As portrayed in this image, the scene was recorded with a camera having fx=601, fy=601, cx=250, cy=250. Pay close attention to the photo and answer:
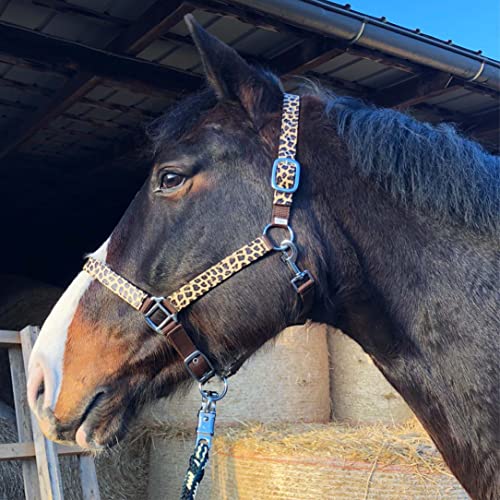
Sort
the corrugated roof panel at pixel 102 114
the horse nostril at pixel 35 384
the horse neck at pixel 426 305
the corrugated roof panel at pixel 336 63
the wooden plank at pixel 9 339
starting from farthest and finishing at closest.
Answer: the corrugated roof panel at pixel 102 114
the corrugated roof panel at pixel 336 63
the wooden plank at pixel 9 339
the horse nostril at pixel 35 384
the horse neck at pixel 426 305

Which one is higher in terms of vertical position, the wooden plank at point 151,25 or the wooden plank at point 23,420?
the wooden plank at point 151,25

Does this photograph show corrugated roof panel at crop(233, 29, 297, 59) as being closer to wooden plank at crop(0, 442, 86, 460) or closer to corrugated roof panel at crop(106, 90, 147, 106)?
corrugated roof panel at crop(106, 90, 147, 106)

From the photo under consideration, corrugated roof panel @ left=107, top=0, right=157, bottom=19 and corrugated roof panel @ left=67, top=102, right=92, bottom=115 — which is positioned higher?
corrugated roof panel @ left=67, top=102, right=92, bottom=115

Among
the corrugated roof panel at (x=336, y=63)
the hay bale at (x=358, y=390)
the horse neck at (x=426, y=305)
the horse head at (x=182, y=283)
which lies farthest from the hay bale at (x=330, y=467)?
the corrugated roof panel at (x=336, y=63)

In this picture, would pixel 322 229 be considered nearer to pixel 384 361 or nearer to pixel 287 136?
pixel 287 136

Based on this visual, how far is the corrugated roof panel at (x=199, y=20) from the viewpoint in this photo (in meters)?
2.47

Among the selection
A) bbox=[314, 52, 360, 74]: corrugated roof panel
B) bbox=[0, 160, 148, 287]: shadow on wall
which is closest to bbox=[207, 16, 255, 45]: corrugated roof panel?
bbox=[314, 52, 360, 74]: corrugated roof panel

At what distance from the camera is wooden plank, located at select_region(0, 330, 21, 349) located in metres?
2.65

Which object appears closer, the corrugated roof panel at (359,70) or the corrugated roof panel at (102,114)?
the corrugated roof panel at (359,70)

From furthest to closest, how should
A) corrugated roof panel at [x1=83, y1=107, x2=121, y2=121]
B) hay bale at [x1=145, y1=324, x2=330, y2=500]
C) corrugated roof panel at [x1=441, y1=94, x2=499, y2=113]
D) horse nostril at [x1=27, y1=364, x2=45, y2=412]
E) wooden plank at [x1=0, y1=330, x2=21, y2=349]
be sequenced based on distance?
corrugated roof panel at [x1=83, y1=107, x2=121, y2=121], corrugated roof panel at [x1=441, y1=94, x2=499, y2=113], hay bale at [x1=145, y1=324, x2=330, y2=500], wooden plank at [x1=0, y1=330, x2=21, y2=349], horse nostril at [x1=27, y1=364, x2=45, y2=412]

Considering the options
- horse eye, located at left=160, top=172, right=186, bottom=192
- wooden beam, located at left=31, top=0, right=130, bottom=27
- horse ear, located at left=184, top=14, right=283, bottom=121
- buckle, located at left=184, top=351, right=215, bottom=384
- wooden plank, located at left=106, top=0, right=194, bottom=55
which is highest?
wooden beam, located at left=31, top=0, right=130, bottom=27

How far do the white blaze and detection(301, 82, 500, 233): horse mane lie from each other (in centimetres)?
69

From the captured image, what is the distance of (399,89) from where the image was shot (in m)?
3.28

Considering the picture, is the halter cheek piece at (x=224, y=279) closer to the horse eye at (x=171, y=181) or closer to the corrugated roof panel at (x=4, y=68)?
the horse eye at (x=171, y=181)
